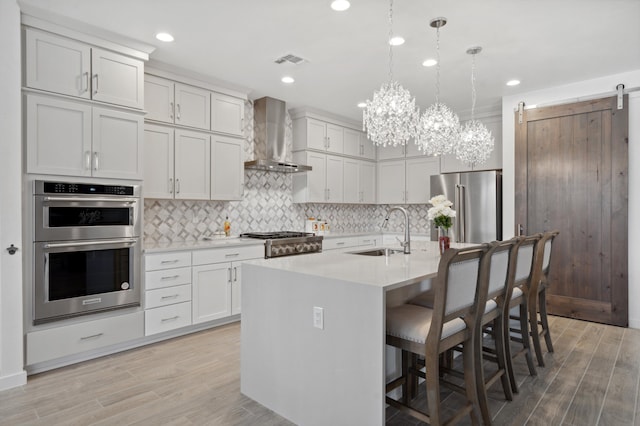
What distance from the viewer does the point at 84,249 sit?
2.98m

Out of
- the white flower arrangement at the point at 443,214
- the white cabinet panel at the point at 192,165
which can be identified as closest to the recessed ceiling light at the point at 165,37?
the white cabinet panel at the point at 192,165

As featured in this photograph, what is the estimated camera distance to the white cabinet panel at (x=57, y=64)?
273 cm

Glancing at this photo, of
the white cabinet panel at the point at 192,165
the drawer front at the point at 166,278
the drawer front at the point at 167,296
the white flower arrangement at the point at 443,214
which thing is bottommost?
the drawer front at the point at 167,296

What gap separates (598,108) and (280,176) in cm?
389

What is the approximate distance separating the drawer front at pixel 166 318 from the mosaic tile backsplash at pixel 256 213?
0.84 metres

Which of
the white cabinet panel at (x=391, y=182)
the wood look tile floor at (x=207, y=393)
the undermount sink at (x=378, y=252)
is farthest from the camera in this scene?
the white cabinet panel at (x=391, y=182)

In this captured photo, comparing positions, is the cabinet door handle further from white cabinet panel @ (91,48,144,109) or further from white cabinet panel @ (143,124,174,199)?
white cabinet panel @ (143,124,174,199)

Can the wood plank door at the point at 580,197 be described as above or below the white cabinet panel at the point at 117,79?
below

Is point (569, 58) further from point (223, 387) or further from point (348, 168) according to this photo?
point (223, 387)

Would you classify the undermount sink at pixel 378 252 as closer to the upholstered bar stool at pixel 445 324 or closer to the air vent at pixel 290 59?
the upholstered bar stool at pixel 445 324

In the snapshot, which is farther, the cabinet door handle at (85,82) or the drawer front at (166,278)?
the drawer front at (166,278)

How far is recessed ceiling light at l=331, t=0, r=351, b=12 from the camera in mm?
2588

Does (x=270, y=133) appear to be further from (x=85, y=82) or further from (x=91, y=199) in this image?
(x=91, y=199)

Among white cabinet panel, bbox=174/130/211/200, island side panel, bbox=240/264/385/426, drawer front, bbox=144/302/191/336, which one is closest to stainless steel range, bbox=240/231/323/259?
white cabinet panel, bbox=174/130/211/200
